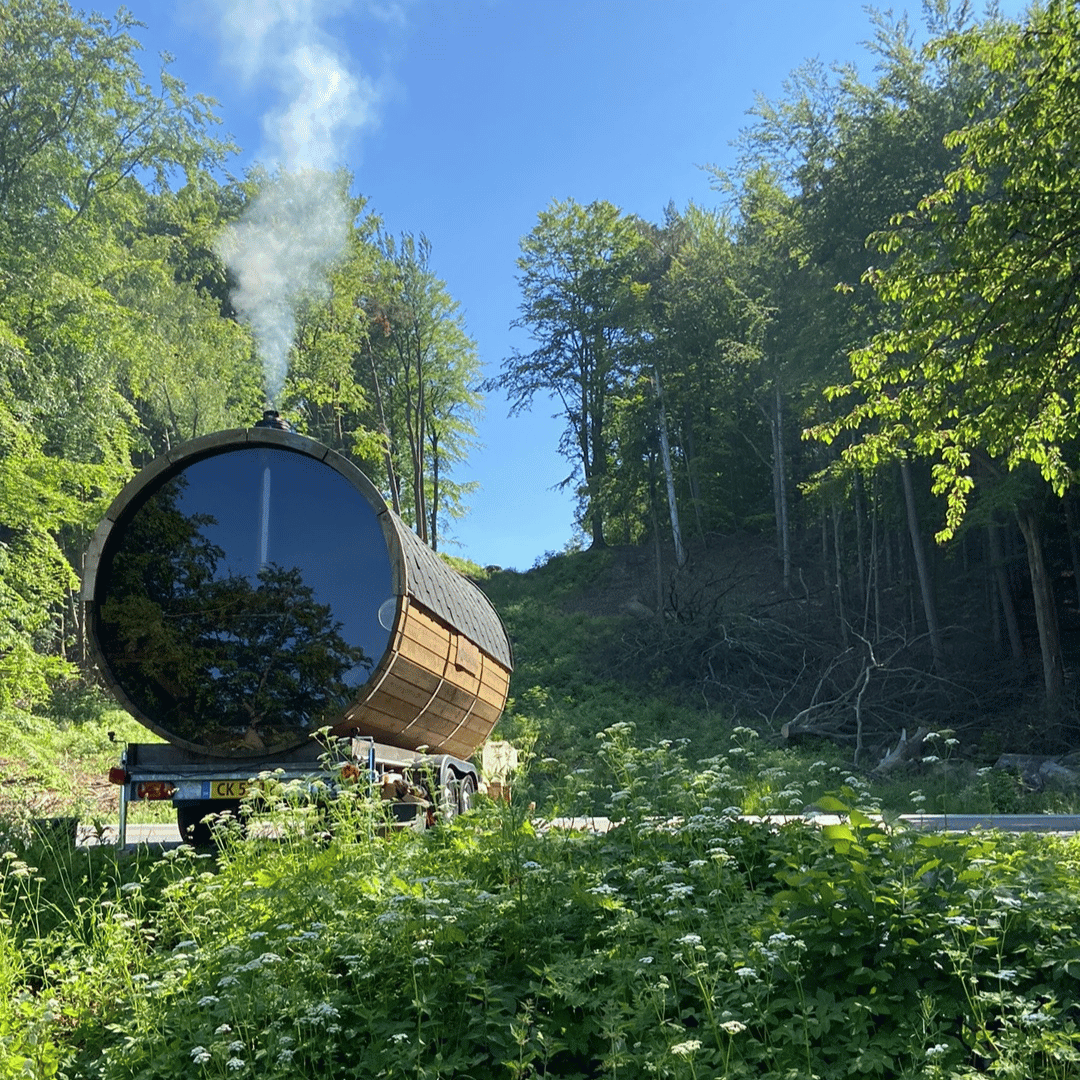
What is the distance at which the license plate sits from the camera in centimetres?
714

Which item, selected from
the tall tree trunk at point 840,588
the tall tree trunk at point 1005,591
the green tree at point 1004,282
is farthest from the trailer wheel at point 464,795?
the tall tree trunk at point 1005,591

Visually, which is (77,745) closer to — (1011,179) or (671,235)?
(1011,179)

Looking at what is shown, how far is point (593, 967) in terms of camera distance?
3.74m

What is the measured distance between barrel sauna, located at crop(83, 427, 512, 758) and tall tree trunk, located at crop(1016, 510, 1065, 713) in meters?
15.6

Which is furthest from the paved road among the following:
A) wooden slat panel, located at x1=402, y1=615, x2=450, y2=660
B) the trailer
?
wooden slat panel, located at x1=402, y1=615, x2=450, y2=660

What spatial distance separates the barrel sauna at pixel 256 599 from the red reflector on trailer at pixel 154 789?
361 millimetres

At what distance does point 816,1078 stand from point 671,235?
41020 millimetres

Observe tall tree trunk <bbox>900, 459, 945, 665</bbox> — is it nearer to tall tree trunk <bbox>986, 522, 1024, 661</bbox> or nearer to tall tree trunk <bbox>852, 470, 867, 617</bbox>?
tall tree trunk <bbox>986, 522, 1024, 661</bbox>

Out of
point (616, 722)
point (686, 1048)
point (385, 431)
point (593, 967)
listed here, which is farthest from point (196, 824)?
point (385, 431)

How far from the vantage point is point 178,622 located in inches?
306

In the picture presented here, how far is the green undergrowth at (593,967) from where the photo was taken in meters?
3.46

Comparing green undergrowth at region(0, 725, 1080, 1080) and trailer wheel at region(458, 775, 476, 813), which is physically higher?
trailer wheel at region(458, 775, 476, 813)

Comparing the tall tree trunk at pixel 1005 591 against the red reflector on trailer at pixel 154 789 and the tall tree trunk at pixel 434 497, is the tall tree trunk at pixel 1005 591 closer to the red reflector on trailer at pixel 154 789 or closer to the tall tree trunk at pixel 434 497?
the red reflector on trailer at pixel 154 789

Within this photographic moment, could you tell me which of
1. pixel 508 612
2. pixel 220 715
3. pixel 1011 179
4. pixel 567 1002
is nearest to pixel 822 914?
pixel 567 1002
